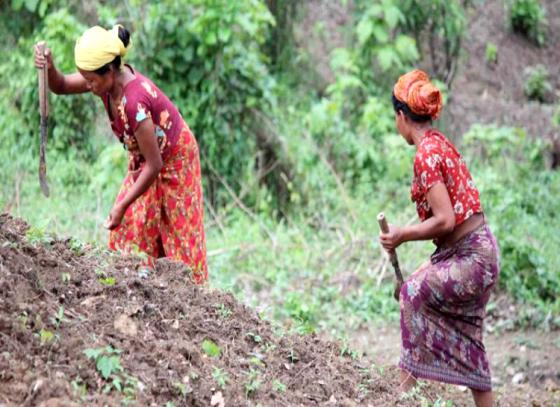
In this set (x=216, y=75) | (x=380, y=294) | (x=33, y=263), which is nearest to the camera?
(x=33, y=263)

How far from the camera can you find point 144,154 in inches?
189

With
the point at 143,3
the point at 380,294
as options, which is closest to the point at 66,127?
the point at 143,3

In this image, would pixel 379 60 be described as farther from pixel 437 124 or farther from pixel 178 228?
pixel 178 228

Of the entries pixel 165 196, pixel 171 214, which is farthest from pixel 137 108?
pixel 171 214

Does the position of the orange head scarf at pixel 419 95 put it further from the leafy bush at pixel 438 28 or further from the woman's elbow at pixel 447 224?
the leafy bush at pixel 438 28

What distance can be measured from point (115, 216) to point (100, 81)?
72cm

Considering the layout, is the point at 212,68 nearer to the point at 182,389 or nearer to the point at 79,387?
the point at 182,389

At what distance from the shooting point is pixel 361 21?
12430 mm

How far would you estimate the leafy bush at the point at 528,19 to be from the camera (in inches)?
649

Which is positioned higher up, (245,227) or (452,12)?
(452,12)

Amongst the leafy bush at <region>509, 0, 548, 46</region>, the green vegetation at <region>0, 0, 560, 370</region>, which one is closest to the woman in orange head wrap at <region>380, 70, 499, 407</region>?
the green vegetation at <region>0, 0, 560, 370</region>

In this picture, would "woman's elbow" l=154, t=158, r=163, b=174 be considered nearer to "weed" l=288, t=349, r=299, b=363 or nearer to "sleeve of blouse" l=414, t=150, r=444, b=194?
"weed" l=288, t=349, r=299, b=363

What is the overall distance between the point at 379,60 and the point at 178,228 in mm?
7845

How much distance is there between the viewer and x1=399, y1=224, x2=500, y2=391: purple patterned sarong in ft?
14.7
